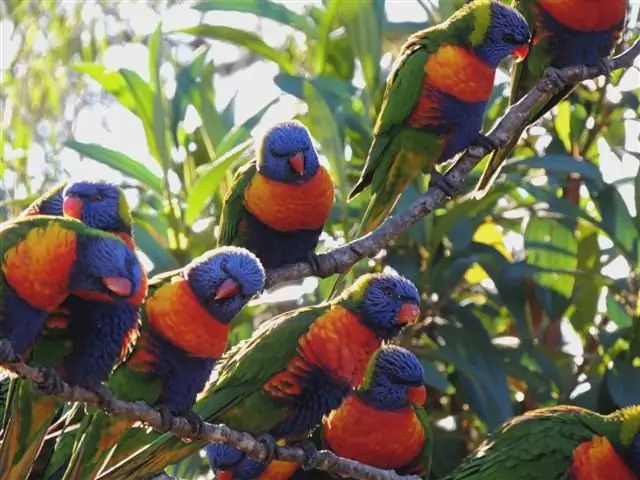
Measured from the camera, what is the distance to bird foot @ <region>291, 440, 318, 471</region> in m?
2.65

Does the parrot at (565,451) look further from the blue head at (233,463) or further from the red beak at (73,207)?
the red beak at (73,207)

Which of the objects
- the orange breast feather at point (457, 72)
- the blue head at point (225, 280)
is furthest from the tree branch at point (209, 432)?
the orange breast feather at point (457, 72)

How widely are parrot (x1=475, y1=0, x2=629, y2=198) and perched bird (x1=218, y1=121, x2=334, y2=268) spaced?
546 mm

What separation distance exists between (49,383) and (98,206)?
0.98 m

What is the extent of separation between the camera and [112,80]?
13.9 feet

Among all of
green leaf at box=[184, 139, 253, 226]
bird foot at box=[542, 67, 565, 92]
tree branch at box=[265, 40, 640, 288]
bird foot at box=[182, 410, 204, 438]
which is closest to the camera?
bird foot at box=[182, 410, 204, 438]

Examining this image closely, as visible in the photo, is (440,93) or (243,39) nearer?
Answer: (440,93)

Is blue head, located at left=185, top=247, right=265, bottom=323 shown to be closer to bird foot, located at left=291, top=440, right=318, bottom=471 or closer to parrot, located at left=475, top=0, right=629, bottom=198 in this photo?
bird foot, located at left=291, top=440, right=318, bottom=471

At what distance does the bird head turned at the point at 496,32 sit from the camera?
3.29m

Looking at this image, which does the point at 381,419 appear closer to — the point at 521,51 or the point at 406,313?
the point at 406,313

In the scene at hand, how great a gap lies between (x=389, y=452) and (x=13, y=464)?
1157 mm

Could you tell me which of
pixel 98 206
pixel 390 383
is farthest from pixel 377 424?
pixel 98 206

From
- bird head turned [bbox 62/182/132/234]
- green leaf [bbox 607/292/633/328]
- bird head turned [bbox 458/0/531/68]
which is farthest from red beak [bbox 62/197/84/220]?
green leaf [bbox 607/292/633/328]

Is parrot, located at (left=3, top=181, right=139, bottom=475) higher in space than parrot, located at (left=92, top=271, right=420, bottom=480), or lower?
higher
